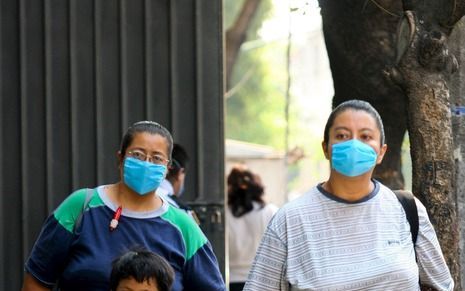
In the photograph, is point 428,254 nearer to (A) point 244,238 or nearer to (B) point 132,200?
(B) point 132,200

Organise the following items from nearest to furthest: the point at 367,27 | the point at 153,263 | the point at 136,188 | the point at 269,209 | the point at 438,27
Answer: the point at 153,263 → the point at 136,188 → the point at 438,27 → the point at 367,27 → the point at 269,209

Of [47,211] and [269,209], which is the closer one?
[47,211]

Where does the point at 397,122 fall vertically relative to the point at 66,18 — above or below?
below

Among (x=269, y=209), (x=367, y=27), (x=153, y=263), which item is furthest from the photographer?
(x=269, y=209)

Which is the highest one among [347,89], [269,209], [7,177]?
[347,89]

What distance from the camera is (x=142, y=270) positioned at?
4.51 meters

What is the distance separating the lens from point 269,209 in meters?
10.8

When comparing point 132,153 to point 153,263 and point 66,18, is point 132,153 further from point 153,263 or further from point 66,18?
point 66,18

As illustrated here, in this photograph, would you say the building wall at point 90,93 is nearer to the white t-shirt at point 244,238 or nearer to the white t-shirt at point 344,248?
the white t-shirt at point 244,238

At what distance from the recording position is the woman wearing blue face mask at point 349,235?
4.58 meters

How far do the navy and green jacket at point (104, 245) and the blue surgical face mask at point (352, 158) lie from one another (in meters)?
0.91

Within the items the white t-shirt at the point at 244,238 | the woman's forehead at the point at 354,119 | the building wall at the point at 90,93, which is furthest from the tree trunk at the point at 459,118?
the white t-shirt at the point at 244,238

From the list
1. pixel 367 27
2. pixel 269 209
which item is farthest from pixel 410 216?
pixel 269 209

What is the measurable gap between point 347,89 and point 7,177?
2.17 m
